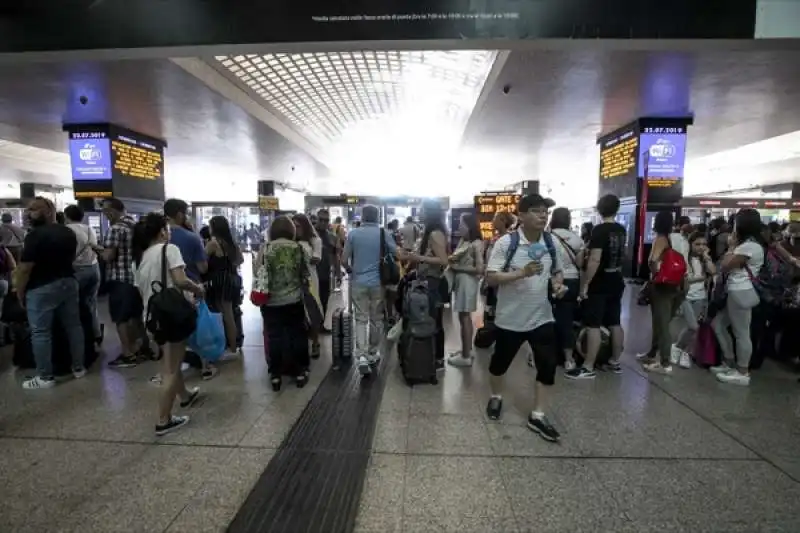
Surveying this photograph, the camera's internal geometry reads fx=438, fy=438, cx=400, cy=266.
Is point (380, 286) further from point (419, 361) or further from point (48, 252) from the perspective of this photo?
point (48, 252)

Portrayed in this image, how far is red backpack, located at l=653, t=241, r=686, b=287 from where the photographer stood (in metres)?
4.77

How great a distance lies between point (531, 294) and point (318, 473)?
77.7 inches

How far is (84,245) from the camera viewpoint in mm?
5305

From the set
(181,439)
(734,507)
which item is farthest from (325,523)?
(734,507)

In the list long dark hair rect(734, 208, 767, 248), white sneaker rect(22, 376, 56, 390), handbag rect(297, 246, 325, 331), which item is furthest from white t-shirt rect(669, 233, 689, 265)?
white sneaker rect(22, 376, 56, 390)

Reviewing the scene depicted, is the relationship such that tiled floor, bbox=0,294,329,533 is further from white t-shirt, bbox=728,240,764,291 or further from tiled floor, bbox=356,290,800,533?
white t-shirt, bbox=728,240,764,291

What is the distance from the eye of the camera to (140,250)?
415 centimetres

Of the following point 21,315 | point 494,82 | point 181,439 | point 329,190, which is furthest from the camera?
point 329,190

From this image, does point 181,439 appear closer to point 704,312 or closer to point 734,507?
point 734,507

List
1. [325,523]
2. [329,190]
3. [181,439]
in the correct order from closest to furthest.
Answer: [325,523]
[181,439]
[329,190]

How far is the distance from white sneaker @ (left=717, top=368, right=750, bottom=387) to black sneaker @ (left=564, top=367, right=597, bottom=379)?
132 cm

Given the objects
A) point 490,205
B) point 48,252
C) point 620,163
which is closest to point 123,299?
point 48,252

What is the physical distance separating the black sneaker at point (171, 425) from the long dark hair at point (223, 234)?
2.22 m

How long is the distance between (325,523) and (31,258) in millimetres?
3860
